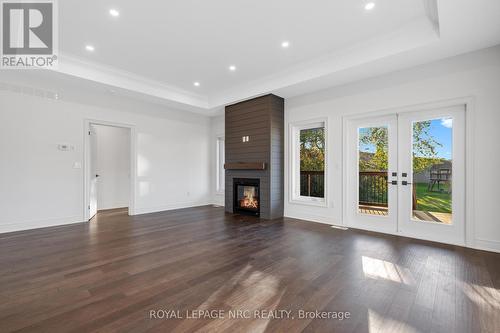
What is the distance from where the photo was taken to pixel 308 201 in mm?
5398

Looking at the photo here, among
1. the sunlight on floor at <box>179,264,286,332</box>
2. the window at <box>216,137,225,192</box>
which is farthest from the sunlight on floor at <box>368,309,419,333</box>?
the window at <box>216,137,225,192</box>

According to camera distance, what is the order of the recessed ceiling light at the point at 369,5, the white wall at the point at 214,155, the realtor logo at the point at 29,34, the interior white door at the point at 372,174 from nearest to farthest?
1. the recessed ceiling light at the point at 369,5
2. the realtor logo at the point at 29,34
3. the interior white door at the point at 372,174
4. the white wall at the point at 214,155

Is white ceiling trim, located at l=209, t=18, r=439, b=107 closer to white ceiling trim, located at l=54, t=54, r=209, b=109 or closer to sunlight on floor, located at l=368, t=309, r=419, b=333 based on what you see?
white ceiling trim, located at l=54, t=54, r=209, b=109

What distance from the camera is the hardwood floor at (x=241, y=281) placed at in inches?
71.9

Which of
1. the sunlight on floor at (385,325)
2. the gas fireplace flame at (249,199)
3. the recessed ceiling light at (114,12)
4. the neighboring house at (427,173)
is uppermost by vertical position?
the recessed ceiling light at (114,12)

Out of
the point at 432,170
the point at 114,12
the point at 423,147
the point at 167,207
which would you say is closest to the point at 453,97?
the point at 423,147

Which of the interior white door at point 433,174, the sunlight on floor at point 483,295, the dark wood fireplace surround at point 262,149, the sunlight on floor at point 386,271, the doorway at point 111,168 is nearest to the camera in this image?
the sunlight on floor at point 483,295

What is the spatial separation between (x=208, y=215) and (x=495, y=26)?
586cm

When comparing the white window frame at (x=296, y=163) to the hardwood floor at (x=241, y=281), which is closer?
the hardwood floor at (x=241, y=281)

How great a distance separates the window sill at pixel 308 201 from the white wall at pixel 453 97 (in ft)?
0.54

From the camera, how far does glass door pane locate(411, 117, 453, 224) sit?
380 centimetres

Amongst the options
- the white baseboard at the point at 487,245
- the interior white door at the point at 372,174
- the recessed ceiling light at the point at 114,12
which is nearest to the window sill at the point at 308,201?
the interior white door at the point at 372,174

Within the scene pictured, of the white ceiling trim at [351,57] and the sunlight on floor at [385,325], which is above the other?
the white ceiling trim at [351,57]

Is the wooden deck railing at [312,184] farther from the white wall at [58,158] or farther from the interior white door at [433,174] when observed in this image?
the white wall at [58,158]
